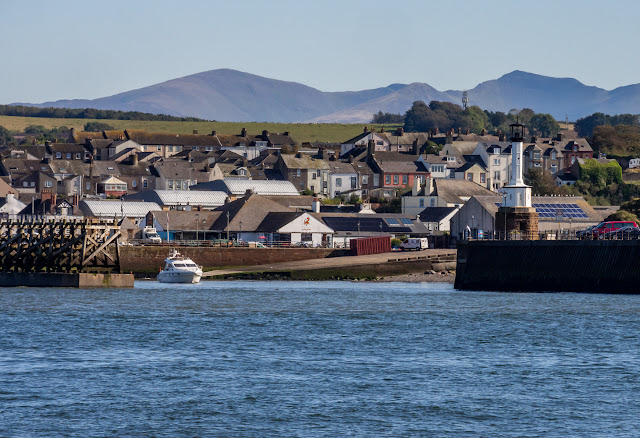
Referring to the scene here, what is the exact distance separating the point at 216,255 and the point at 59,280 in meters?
30.9

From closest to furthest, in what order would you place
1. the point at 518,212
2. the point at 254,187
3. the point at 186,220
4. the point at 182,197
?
the point at 518,212 → the point at 186,220 → the point at 182,197 → the point at 254,187

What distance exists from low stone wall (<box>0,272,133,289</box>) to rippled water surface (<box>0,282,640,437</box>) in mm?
10523

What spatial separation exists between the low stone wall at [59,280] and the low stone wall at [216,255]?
2452 cm

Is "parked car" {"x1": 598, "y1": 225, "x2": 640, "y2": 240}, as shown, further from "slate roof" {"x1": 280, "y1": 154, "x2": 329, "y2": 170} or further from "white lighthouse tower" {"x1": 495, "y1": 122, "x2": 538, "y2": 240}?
"slate roof" {"x1": 280, "y1": 154, "x2": 329, "y2": 170}

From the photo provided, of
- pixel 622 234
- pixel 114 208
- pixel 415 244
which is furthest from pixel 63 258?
pixel 114 208

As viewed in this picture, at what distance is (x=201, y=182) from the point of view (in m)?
161

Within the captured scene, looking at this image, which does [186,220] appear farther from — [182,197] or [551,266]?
[551,266]

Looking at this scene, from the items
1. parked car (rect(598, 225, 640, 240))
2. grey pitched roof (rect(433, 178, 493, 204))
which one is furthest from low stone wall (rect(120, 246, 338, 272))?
parked car (rect(598, 225, 640, 240))

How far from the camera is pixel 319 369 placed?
36.7 meters

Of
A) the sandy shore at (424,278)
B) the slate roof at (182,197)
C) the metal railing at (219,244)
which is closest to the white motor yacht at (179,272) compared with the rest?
the metal railing at (219,244)

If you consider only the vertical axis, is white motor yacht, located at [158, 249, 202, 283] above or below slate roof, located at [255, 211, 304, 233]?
below

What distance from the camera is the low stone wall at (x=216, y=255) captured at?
100625mm

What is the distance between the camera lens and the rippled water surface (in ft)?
93.0

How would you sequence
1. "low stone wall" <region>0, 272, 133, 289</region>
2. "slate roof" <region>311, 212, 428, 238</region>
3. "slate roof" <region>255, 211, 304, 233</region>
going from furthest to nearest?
"slate roof" <region>311, 212, 428, 238</region> → "slate roof" <region>255, 211, 304, 233</region> → "low stone wall" <region>0, 272, 133, 289</region>
